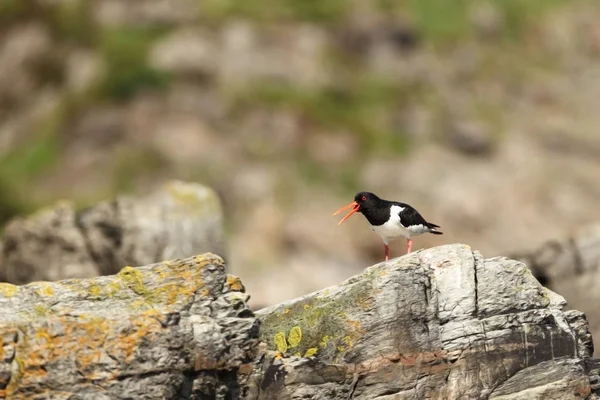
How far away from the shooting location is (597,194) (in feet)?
243

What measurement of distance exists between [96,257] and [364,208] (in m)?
15.3

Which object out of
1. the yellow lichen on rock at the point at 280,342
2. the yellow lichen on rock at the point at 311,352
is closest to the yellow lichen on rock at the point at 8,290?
the yellow lichen on rock at the point at 280,342

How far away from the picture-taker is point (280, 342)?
2081 centimetres

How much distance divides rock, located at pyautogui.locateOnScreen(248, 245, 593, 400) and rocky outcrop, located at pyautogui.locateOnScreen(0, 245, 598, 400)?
0.07 feet

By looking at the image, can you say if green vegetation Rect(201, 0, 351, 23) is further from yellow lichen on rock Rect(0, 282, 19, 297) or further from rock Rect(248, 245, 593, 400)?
yellow lichen on rock Rect(0, 282, 19, 297)

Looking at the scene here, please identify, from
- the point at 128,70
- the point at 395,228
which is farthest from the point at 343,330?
the point at 128,70

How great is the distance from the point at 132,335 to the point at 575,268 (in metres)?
19.8

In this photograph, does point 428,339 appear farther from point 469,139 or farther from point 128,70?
point 469,139

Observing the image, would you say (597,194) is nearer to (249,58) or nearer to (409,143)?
(409,143)

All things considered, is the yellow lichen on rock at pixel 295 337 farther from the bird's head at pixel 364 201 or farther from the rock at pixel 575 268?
the rock at pixel 575 268

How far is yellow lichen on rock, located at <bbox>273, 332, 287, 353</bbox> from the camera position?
20734mm

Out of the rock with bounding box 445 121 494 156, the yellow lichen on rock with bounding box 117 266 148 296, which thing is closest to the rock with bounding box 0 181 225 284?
the yellow lichen on rock with bounding box 117 266 148 296

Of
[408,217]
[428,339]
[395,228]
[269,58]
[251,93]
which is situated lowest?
[428,339]

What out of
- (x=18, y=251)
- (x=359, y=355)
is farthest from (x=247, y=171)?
(x=359, y=355)
